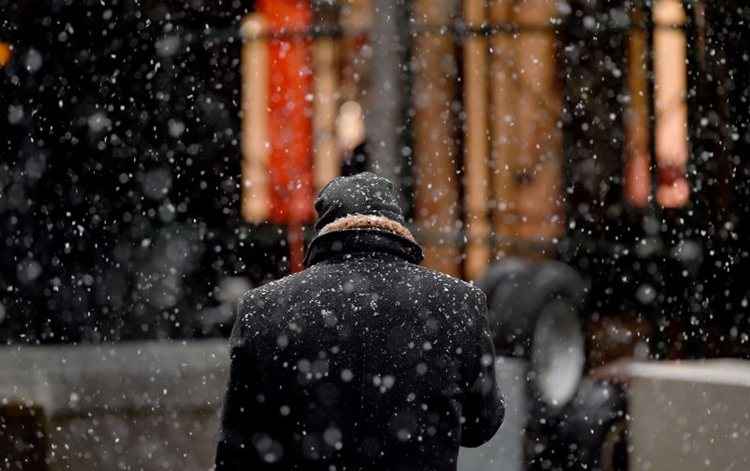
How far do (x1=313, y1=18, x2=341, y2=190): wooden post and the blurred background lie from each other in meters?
0.02

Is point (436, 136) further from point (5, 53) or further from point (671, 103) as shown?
point (5, 53)

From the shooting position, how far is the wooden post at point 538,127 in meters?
11.0

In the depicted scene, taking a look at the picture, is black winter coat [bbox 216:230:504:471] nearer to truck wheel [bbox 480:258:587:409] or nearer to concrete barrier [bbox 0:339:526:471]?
concrete barrier [bbox 0:339:526:471]

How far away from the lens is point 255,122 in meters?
9.06

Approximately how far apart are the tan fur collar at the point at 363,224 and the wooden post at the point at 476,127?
6482mm

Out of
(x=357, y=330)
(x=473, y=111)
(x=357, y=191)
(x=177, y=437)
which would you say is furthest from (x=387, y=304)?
(x=473, y=111)

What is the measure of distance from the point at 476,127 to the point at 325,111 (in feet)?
6.76

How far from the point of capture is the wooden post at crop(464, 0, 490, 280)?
10.1 m

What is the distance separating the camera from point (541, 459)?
6.83 meters

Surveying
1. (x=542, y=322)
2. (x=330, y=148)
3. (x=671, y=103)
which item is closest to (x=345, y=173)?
(x=330, y=148)

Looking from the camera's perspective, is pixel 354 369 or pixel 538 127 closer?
pixel 354 369

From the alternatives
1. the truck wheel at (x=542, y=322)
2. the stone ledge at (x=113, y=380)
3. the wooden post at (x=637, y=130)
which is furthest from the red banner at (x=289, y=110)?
the wooden post at (x=637, y=130)

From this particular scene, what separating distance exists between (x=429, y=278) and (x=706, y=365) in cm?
324

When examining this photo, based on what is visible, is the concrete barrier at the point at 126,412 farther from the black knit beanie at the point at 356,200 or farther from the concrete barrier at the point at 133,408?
the black knit beanie at the point at 356,200
